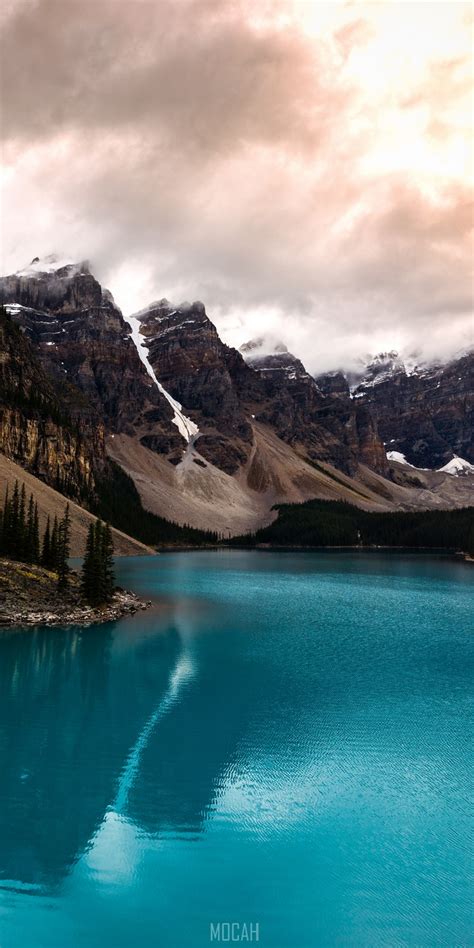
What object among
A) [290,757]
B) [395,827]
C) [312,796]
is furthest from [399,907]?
[290,757]

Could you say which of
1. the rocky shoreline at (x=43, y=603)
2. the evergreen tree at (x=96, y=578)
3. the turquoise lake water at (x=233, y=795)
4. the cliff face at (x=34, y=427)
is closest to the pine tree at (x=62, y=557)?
the rocky shoreline at (x=43, y=603)

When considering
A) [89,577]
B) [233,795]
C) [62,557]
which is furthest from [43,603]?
[233,795]

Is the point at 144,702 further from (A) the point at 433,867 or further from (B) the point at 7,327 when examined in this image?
(B) the point at 7,327

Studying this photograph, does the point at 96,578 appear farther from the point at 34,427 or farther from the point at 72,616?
the point at 34,427

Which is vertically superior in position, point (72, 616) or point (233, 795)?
point (72, 616)

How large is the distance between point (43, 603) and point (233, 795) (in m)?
39.0

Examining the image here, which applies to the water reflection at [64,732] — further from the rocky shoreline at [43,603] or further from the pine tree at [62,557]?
the pine tree at [62,557]

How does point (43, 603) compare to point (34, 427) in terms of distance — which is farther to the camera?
point (34, 427)

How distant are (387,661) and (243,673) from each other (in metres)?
11.1

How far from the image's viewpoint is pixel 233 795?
2100cm

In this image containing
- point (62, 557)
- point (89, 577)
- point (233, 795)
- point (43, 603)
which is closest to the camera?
point (233, 795)

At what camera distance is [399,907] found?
15.4 meters

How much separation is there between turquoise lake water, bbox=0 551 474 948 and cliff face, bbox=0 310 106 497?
413 feet

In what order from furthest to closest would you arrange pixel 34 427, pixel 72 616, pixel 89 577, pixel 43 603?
pixel 34 427 → pixel 89 577 → pixel 43 603 → pixel 72 616
